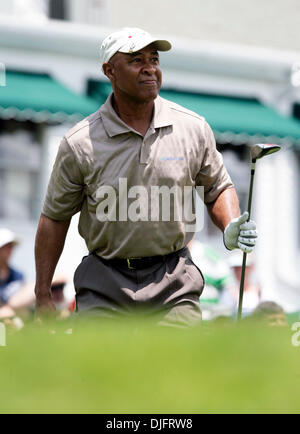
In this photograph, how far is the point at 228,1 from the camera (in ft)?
40.9

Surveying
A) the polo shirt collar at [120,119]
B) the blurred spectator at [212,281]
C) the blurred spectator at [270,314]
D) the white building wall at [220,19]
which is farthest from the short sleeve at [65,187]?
the white building wall at [220,19]

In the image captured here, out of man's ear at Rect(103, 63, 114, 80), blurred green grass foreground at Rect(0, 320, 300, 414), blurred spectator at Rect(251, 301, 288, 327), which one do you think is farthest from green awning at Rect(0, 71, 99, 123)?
blurred green grass foreground at Rect(0, 320, 300, 414)

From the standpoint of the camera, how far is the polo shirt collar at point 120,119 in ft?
12.3

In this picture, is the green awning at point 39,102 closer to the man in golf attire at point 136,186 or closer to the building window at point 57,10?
the building window at point 57,10

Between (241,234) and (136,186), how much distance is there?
501 millimetres

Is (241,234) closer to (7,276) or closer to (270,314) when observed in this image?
(270,314)

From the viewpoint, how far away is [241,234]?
11.9 feet

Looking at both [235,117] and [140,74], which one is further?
[235,117]

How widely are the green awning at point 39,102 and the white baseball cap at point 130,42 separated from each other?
5.84 metres

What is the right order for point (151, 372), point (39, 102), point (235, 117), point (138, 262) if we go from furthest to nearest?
point (235, 117), point (39, 102), point (138, 262), point (151, 372)

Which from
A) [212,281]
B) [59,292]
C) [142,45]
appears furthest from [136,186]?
[212,281]

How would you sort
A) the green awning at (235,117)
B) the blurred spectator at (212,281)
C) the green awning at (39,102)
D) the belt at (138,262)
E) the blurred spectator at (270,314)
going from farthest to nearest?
the green awning at (235,117) → the green awning at (39,102) → the blurred spectator at (212,281) → the blurred spectator at (270,314) → the belt at (138,262)

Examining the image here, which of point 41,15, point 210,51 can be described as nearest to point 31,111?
point 41,15

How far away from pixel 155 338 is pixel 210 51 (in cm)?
933
